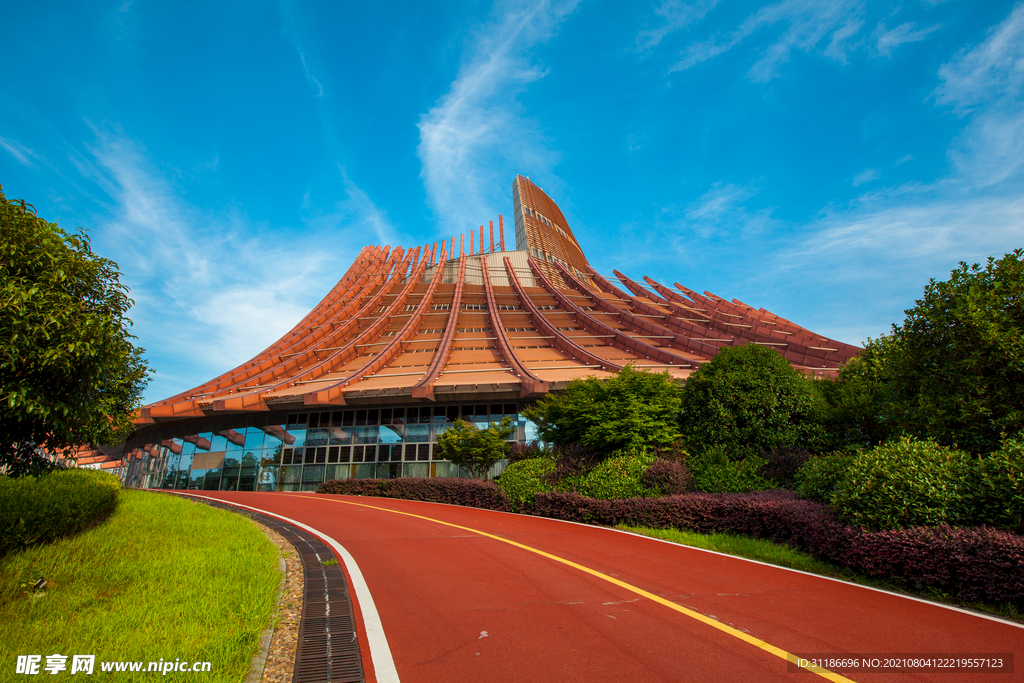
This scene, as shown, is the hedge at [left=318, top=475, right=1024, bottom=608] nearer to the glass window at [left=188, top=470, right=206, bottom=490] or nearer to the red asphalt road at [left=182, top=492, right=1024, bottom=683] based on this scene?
the red asphalt road at [left=182, top=492, right=1024, bottom=683]

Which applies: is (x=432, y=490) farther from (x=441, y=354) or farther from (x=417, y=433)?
(x=441, y=354)

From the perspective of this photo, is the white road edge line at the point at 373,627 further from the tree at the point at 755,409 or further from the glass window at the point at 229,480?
the glass window at the point at 229,480

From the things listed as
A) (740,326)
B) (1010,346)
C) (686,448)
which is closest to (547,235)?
(740,326)

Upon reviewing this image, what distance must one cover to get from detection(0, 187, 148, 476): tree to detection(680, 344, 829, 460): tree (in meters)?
13.7

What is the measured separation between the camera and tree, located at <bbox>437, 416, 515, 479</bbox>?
71.6 feet

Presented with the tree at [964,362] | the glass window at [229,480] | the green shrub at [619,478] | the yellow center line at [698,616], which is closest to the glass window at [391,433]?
the glass window at [229,480]

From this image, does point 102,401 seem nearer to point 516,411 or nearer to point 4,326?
point 4,326

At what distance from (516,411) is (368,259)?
32532 millimetres

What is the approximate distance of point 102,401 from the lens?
6.81m

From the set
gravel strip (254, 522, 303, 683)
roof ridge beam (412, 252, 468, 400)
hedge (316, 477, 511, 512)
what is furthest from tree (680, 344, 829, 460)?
roof ridge beam (412, 252, 468, 400)

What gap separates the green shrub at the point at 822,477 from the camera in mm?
9742

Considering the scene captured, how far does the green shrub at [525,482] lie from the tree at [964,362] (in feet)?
31.2

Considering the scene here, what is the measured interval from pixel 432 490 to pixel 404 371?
10115 mm

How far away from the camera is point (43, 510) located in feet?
24.2
